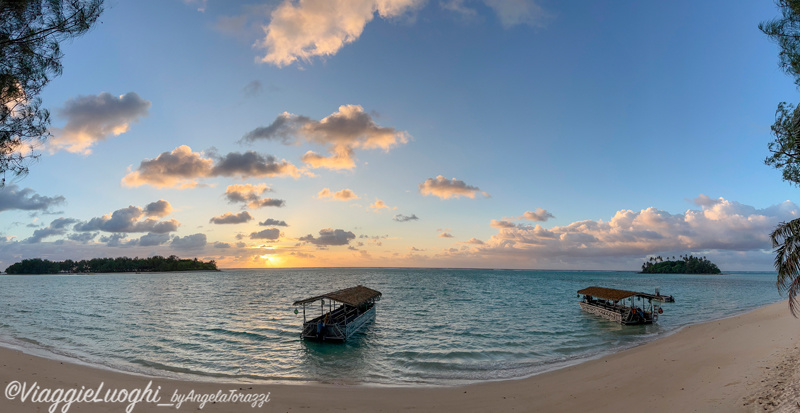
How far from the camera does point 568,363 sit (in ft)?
73.9

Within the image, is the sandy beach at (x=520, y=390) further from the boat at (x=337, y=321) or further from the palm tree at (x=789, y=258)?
the boat at (x=337, y=321)

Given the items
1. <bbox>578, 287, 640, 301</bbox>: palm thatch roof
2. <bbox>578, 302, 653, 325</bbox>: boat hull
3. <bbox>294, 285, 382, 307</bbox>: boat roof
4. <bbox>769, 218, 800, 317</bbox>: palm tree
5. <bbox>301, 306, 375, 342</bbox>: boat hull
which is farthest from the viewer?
<bbox>578, 287, 640, 301</bbox>: palm thatch roof

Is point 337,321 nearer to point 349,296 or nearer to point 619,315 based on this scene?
point 349,296

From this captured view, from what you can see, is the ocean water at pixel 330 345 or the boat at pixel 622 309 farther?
the boat at pixel 622 309

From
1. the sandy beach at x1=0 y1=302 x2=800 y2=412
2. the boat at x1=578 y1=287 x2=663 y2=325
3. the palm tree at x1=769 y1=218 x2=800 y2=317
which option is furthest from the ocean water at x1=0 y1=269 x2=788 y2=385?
the palm tree at x1=769 y1=218 x2=800 y2=317

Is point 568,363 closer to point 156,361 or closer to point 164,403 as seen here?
point 164,403

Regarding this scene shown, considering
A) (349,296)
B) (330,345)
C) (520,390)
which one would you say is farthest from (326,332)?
(520,390)

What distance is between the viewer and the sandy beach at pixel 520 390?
1309 centimetres

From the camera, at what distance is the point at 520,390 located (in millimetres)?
16297

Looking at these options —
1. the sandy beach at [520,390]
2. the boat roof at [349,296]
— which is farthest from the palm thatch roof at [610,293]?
the boat roof at [349,296]

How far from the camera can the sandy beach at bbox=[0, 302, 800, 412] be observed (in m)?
13.1

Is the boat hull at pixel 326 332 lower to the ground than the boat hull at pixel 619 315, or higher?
higher

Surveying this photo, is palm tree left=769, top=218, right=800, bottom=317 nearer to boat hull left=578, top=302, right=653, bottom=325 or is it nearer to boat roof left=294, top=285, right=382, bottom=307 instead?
boat roof left=294, top=285, right=382, bottom=307

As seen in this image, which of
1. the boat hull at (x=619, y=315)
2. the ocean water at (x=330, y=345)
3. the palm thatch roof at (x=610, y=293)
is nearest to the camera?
the ocean water at (x=330, y=345)
